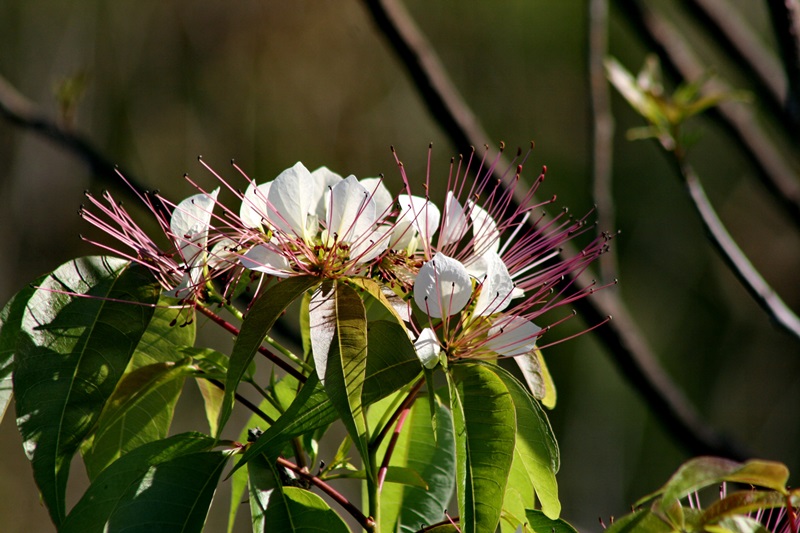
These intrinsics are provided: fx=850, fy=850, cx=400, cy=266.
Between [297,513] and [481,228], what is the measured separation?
262mm

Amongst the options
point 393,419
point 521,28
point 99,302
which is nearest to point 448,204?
point 393,419

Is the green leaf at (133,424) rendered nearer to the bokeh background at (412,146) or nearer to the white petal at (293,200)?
Result: the white petal at (293,200)

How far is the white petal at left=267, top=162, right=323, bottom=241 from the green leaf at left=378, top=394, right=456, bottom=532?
222 mm

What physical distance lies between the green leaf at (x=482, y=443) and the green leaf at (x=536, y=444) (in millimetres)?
21

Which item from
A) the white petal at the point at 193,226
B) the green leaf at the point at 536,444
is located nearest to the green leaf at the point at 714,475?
the green leaf at the point at 536,444

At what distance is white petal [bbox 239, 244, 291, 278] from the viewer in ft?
1.94

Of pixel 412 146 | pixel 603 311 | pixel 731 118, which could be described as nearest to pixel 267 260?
pixel 603 311

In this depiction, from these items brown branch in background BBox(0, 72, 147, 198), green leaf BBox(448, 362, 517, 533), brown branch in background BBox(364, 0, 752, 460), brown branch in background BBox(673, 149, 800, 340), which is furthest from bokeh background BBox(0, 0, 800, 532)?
green leaf BBox(448, 362, 517, 533)

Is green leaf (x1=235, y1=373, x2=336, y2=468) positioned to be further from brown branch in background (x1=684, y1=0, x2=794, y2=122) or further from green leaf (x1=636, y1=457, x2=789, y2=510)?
brown branch in background (x1=684, y1=0, x2=794, y2=122)

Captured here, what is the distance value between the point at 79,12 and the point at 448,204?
11.2ft

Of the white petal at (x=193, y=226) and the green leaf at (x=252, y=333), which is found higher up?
the white petal at (x=193, y=226)

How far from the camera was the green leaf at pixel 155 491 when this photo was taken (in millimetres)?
558

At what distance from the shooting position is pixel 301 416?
539 mm

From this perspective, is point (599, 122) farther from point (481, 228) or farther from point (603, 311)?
point (481, 228)
